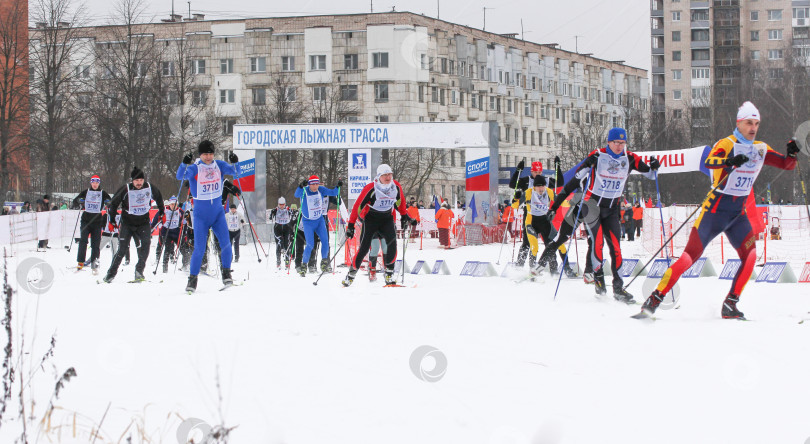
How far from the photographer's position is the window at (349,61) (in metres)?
73.6

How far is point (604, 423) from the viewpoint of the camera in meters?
4.45

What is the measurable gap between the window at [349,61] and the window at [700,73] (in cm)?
4079

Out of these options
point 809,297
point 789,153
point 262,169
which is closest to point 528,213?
point 809,297

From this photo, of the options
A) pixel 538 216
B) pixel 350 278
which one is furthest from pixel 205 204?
pixel 538 216

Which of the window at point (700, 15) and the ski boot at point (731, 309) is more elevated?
the window at point (700, 15)

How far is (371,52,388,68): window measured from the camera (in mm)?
72750

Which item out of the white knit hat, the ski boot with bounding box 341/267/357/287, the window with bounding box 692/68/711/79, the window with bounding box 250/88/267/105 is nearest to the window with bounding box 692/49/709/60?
the window with bounding box 692/68/711/79

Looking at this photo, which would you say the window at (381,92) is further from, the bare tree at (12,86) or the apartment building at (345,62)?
the bare tree at (12,86)

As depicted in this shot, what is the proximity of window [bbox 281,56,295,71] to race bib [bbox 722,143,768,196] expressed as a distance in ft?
223

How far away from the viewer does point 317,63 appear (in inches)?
2906

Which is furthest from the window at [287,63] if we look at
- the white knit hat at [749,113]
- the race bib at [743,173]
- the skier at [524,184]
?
the race bib at [743,173]

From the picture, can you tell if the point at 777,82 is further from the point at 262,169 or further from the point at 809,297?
the point at 809,297

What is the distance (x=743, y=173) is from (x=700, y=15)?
92.9 metres

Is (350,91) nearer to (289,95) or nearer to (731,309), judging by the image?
(289,95)
